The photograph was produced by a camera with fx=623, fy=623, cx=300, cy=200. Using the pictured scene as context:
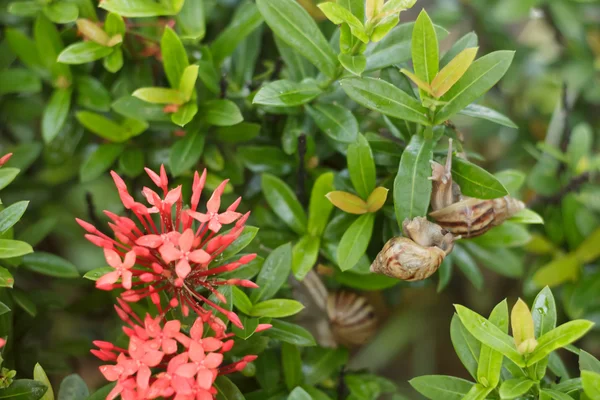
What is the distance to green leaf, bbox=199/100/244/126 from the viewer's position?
1.07 meters

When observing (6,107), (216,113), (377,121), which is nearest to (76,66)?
(6,107)

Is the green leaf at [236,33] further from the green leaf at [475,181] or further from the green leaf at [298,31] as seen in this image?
the green leaf at [475,181]

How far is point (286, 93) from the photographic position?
1.02 meters

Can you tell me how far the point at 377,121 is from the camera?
1174 millimetres

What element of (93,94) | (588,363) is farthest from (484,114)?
(93,94)

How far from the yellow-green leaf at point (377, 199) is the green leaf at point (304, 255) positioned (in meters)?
0.12

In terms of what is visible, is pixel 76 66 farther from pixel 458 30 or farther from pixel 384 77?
pixel 458 30

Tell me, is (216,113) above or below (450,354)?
above

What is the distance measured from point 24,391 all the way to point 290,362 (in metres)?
0.42

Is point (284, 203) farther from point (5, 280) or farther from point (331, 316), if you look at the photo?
point (5, 280)

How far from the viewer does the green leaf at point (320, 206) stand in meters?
1.07

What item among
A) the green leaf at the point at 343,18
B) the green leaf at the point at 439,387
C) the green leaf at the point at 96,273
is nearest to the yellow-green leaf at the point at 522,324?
the green leaf at the point at 439,387

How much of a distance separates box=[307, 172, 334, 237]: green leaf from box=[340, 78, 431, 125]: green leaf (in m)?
0.17

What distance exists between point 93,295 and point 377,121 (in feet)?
2.35
